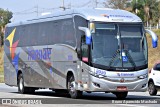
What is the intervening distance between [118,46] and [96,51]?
0.93 meters

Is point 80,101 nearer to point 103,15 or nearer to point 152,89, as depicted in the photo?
point 103,15

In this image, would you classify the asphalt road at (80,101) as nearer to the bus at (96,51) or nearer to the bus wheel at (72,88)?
the bus wheel at (72,88)

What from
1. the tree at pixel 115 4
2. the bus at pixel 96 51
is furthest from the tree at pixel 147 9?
the bus at pixel 96 51

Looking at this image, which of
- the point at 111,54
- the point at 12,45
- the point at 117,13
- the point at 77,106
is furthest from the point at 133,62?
the point at 12,45

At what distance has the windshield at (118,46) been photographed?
21469 mm

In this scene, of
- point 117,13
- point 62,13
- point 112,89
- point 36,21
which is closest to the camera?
point 112,89

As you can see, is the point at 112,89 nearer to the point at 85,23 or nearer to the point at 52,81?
the point at 85,23

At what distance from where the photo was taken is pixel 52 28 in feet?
82.4

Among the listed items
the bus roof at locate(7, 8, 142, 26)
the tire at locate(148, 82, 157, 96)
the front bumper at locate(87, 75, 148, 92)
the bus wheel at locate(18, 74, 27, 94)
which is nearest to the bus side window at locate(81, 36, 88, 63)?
the front bumper at locate(87, 75, 148, 92)

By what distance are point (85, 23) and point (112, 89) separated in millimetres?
2907

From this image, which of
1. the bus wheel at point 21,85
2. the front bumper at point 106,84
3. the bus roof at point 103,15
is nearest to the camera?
the front bumper at point 106,84

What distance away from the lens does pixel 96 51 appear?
2145 cm

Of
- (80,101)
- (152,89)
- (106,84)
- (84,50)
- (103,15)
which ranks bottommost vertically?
(152,89)

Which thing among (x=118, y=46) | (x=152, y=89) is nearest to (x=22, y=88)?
(x=152, y=89)
